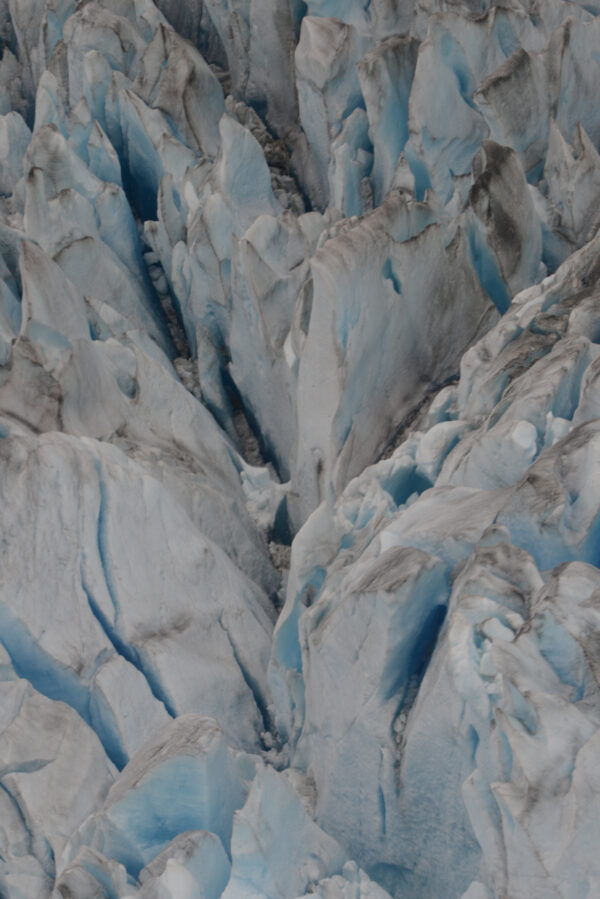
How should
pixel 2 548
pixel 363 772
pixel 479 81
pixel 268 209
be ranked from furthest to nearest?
A: pixel 268 209 < pixel 479 81 < pixel 2 548 < pixel 363 772

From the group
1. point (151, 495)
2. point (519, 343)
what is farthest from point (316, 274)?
point (151, 495)

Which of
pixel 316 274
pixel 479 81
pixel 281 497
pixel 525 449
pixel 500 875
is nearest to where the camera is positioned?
pixel 500 875

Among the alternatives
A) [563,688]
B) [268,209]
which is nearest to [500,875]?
[563,688]

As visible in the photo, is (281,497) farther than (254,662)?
Yes

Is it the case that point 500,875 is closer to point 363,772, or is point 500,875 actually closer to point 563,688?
point 563,688

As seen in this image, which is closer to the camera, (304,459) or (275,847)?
(275,847)

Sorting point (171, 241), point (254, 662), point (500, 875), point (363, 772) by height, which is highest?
point (171, 241)

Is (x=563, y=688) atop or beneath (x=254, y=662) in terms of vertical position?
atop
